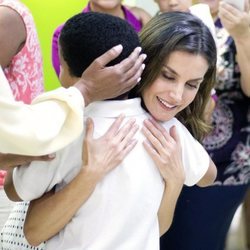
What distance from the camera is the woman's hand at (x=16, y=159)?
2.77 feet

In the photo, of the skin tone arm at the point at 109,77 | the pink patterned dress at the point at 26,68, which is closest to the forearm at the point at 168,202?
the skin tone arm at the point at 109,77

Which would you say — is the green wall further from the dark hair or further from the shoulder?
the dark hair

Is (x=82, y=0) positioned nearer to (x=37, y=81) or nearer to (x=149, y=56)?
(x=37, y=81)

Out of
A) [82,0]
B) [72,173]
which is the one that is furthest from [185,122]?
[82,0]

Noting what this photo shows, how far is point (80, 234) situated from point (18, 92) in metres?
0.40

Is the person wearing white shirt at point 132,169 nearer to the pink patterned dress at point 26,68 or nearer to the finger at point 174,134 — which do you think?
the finger at point 174,134

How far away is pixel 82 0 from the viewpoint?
96.3 inches

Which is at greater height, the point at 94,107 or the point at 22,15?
the point at 22,15

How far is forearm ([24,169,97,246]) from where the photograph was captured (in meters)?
0.87

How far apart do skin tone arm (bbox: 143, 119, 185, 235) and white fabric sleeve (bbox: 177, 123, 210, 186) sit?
1.1 inches

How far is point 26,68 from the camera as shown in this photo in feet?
3.75

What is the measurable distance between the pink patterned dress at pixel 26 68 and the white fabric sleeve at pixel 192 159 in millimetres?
374

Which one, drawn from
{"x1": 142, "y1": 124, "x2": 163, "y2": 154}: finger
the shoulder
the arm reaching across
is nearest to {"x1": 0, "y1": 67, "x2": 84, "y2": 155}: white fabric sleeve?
the arm reaching across

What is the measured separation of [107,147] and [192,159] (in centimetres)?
23
